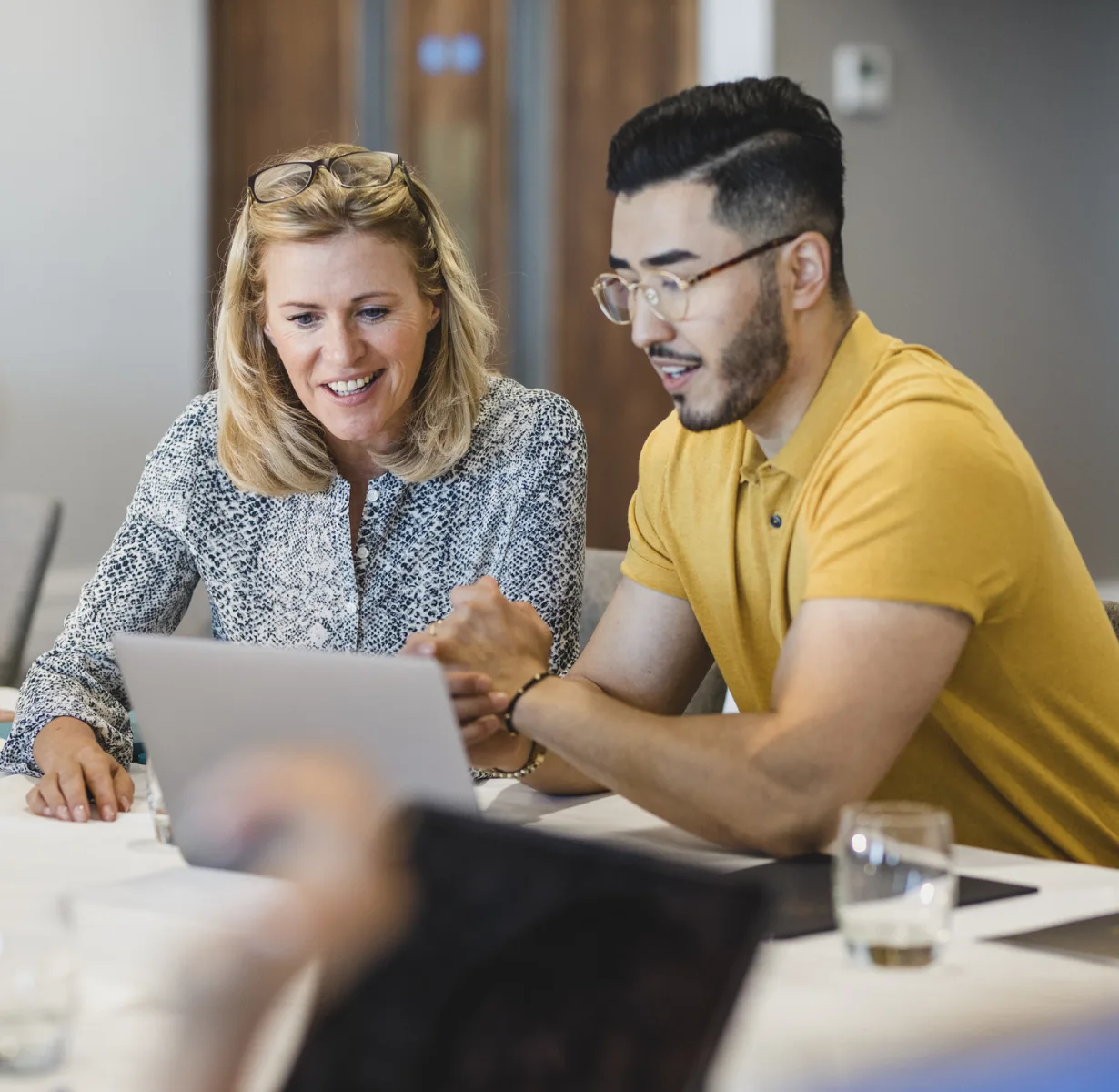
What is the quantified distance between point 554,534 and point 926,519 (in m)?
0.66

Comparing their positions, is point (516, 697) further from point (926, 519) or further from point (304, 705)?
point (926, 519)

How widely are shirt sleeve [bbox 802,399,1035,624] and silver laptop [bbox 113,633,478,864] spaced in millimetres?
390

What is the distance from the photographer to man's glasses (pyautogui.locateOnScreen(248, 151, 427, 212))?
1910 millimetres

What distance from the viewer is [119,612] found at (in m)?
1.88

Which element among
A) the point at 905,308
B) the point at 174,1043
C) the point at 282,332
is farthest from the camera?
the point at 905,308

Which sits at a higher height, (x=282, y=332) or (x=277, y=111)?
(x=277, y=111)

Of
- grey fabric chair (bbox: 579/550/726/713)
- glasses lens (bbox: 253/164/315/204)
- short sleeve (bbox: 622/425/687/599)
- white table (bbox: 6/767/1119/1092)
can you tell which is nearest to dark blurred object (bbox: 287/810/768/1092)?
white table (bbox: 6/767/1119/1092)

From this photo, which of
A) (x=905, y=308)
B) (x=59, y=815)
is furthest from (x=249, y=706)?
(x=905, y=308)

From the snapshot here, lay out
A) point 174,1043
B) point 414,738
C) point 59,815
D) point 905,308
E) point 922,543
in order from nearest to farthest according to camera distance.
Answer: point 174,1043 < point 414,738 < point 922,543 < point 59,815 < point 905,308

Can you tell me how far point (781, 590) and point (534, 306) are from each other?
3306 mm

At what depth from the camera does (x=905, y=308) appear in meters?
4.49

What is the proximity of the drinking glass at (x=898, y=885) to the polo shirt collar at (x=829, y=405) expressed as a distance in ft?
1.91

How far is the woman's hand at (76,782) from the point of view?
1456mm

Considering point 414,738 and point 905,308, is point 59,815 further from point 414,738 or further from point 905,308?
point 905,308
